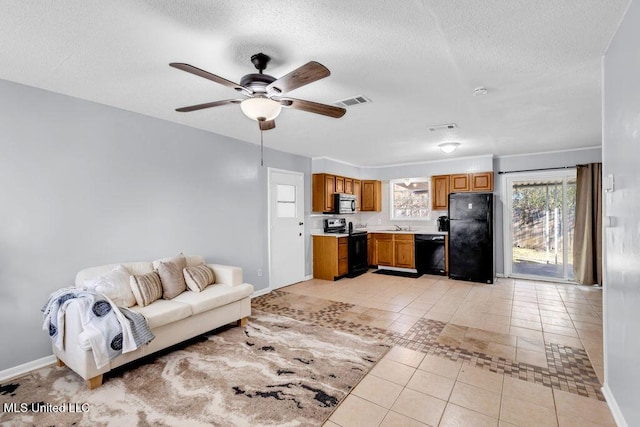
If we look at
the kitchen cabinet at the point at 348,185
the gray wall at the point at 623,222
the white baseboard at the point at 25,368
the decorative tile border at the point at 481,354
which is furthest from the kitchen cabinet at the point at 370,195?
the white baseboard at the point at 25,368

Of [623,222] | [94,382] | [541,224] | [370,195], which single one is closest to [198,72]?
[94,382]

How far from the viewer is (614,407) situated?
1985 mm

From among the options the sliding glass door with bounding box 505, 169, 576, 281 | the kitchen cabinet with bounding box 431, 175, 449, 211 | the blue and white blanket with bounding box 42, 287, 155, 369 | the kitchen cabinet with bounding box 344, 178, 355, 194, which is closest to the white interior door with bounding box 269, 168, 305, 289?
the kitchen cabinet with bounding box 344, 178, 355, 194

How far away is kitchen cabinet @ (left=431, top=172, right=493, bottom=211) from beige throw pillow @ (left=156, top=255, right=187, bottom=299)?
5249 mm

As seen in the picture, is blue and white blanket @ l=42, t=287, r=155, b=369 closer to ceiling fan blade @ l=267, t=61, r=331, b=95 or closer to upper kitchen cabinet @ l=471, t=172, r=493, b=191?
ceiling fan blade @ l=267, t=61, r=331, b=95

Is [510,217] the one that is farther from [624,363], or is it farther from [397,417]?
[397,417]

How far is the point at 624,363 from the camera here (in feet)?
5.82

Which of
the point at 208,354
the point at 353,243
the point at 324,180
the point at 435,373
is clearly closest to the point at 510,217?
the point at 353,243

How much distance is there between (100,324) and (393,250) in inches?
218

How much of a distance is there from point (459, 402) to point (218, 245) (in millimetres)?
3373

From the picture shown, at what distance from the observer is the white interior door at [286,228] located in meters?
5.24

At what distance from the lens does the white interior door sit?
5238mm

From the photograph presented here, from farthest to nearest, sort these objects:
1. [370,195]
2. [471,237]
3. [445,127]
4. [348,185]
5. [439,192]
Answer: [370,195], [348,185], [439,192], [471,237], [445,127]

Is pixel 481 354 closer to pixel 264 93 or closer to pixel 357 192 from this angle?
pixel 264 93
